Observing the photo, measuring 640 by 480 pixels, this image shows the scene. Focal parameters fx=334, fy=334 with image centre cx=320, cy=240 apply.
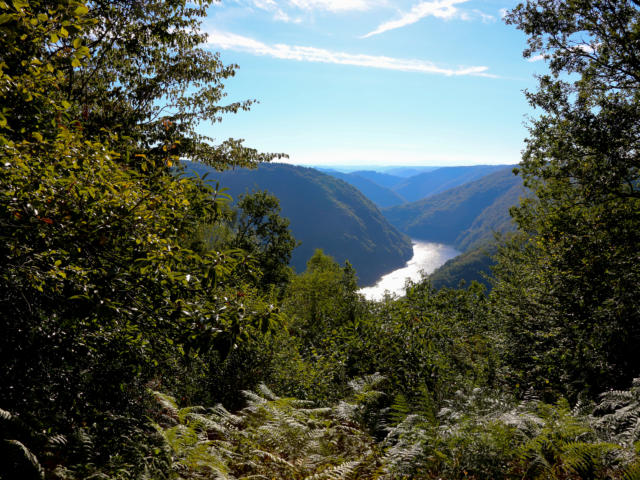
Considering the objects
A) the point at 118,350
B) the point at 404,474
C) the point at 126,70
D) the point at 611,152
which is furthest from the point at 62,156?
the point at 611,152

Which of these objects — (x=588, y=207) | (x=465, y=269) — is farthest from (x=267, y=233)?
(x=465, y=269)

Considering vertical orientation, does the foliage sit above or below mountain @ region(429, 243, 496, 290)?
above

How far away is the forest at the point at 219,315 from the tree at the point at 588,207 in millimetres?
67

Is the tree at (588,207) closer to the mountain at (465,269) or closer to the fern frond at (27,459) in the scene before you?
the fern frond at (27,459)

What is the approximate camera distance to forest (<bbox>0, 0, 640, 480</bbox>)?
9.75 feet

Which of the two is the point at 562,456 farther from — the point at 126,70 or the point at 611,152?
the point at 126,70

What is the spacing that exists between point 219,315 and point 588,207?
13.3 metres

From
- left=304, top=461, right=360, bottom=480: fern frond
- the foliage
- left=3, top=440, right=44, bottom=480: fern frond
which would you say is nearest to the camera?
left=3, top=440, right=44, bottom=480: fern frond

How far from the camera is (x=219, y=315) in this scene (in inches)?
123

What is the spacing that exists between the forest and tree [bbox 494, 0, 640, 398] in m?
0.07

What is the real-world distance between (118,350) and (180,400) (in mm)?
3949

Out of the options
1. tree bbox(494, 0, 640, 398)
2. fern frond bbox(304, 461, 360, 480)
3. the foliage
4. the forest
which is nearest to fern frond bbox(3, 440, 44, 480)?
the forest

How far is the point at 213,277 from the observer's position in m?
3.18

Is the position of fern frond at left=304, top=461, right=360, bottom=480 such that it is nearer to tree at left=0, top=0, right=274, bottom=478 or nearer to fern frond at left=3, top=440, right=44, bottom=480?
tree at left=0, top=0, right=274, bottom=478
